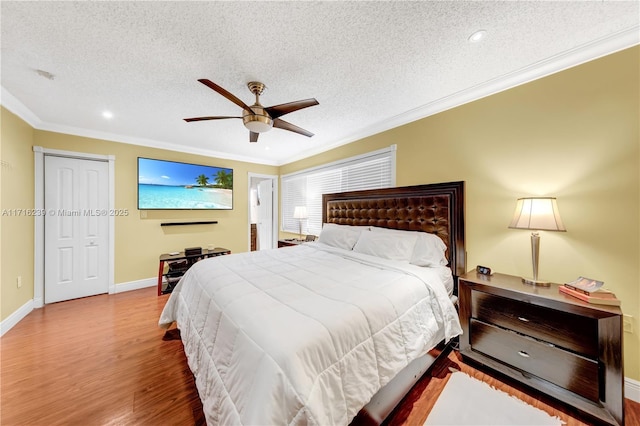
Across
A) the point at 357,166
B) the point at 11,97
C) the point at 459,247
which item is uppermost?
the point at 11,97

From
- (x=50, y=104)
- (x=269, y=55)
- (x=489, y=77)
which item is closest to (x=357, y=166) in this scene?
(x=489, y=77)

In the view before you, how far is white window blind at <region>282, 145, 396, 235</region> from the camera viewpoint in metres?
3.24

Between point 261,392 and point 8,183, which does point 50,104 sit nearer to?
point 8,183

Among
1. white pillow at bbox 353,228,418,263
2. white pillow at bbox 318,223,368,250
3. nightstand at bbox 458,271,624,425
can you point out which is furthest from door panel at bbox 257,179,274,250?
nightstand at bbox 458,271,624,425

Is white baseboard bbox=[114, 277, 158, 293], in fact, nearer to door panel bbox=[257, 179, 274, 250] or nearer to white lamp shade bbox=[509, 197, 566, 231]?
door panel bbox=[257, 179, 274, 250]

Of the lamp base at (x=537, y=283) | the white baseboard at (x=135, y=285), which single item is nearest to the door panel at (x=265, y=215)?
the white baseboard at (x=135, y=285)

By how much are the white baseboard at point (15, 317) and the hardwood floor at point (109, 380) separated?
2.5 inches

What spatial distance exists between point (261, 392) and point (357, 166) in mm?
3195

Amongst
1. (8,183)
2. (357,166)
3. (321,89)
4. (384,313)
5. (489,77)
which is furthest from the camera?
(357,166)

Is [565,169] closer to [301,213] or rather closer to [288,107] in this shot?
[288,107]

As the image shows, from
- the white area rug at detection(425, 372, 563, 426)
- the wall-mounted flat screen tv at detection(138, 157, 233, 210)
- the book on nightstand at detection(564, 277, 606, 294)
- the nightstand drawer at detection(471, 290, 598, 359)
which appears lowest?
the white area rug at detection(425, 372, 563, 426)

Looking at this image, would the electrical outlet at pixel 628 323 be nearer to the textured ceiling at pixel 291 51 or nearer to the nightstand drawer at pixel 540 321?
the nightstand drawer at pixel 540 321

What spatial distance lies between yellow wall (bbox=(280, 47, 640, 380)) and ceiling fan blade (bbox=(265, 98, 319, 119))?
166 cm

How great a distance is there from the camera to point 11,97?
8.01 ft
